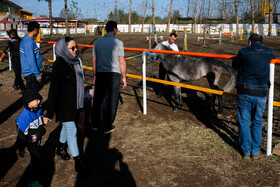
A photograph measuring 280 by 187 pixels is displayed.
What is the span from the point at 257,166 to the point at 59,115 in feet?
9.03

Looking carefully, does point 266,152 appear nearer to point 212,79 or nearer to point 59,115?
point 212,79

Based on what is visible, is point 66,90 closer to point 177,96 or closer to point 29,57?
point 29,57

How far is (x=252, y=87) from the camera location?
3.30 meters

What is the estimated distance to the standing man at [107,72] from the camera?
4.07 metres

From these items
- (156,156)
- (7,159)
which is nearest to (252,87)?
(156,156)

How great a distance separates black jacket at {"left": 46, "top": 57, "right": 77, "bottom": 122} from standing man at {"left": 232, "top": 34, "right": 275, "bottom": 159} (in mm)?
2260

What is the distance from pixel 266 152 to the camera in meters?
3.61

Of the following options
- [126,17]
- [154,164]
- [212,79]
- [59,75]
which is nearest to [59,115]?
[59,75]

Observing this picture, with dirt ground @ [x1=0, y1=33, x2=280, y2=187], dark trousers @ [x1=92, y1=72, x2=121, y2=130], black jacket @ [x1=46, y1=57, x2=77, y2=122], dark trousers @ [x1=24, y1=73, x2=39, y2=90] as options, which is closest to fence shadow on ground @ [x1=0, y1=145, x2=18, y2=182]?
dirt ground @ [x1=0, y1=33, x2=280, y2=187]

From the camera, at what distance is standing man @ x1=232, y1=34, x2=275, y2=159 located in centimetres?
322

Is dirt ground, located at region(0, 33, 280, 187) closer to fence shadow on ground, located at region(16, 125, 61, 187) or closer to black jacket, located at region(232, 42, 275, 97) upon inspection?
fence shadow on ground, located at region(16, 125, 61, 187)

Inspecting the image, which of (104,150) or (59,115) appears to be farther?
(104,150)

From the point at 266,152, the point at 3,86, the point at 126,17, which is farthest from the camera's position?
the point at 126,17


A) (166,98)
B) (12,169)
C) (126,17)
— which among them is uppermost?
(126,17)
